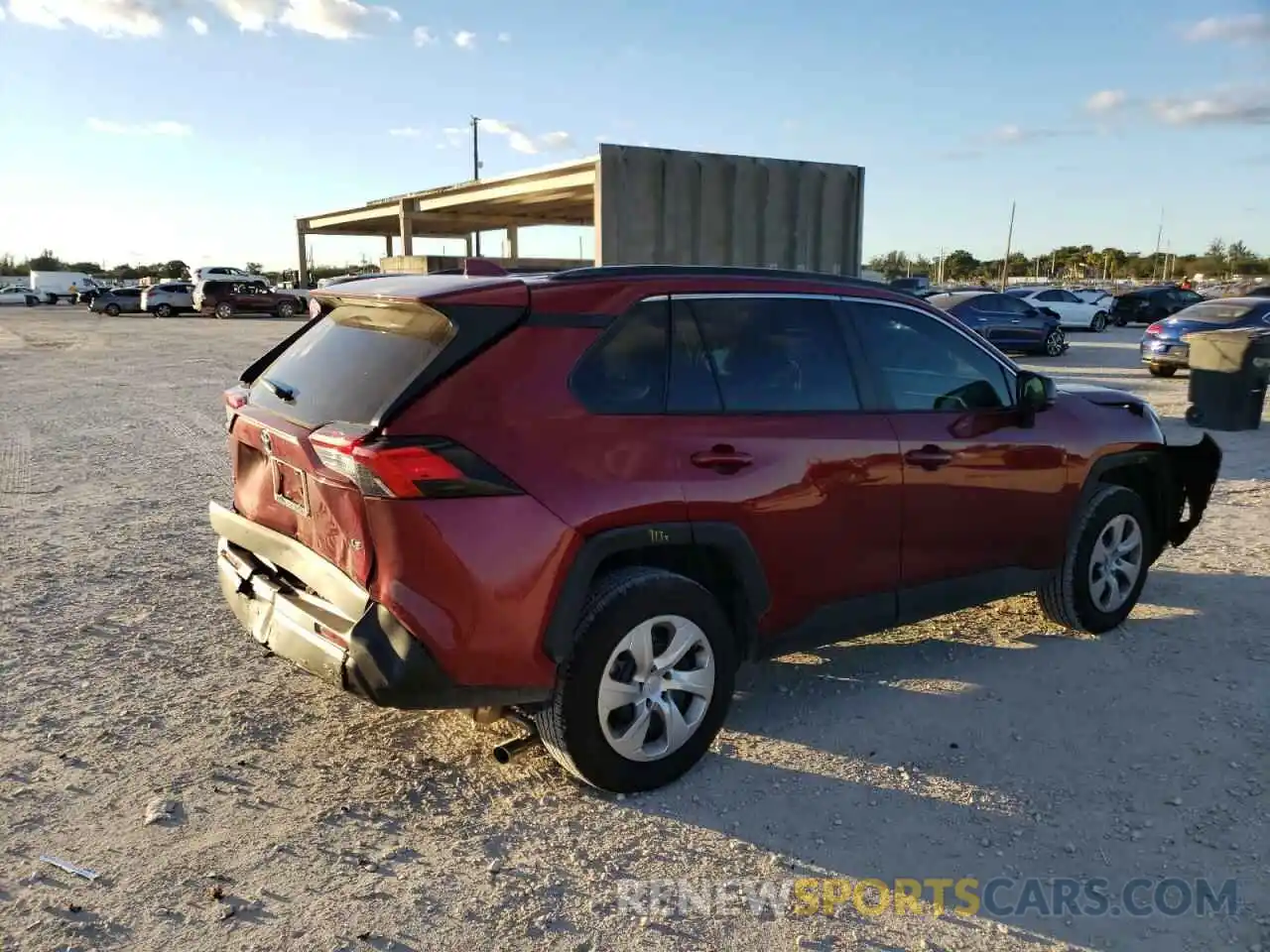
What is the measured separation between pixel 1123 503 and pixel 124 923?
4762 millimetres

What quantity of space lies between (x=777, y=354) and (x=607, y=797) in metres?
1.81

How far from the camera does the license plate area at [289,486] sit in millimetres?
3352

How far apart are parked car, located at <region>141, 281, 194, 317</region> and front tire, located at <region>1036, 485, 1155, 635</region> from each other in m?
44.1

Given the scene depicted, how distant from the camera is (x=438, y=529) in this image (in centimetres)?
300

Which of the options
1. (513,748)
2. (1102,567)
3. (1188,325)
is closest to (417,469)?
(513,748)

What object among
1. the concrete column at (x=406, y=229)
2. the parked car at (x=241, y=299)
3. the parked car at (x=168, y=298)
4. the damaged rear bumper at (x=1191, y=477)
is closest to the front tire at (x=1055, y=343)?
the damaged rear bumper at (x=1191, y=477)

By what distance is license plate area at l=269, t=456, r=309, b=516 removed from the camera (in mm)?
3352

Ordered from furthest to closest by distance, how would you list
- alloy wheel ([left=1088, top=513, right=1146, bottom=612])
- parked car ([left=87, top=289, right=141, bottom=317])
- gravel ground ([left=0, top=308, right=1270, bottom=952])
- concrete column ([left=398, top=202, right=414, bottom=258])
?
parked car ([left=87, top=289, right=141, bottom=317]) → concrete column ([left=398, top=202, right=414, bottom=258]) → alloy wheel ([left=1088, top=513, right=1146, bottom=612]) → gravel ground ([left=0, top=308, right=1270, bottom=952])

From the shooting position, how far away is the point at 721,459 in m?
3.55

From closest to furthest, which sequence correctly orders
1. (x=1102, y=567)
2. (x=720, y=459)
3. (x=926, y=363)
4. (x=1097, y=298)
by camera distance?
(x=720, y=459)
(x=926, y=363)
(x=1102, y=567)
(x=1097, y=298)

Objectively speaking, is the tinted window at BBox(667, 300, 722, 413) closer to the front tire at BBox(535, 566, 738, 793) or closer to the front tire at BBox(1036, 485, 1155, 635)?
the front tire at BBox(535, 566, 738, 793)

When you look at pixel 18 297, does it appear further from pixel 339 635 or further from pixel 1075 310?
pixel 339 635

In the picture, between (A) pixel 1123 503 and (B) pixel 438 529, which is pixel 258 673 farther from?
(A) pixel 1123 503

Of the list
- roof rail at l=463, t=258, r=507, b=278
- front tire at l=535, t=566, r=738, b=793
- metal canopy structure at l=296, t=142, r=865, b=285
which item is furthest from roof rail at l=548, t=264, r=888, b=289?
metal canopy structure at l=296, t=142, r=865, b=285
